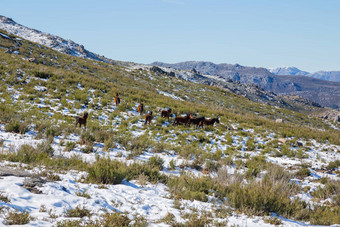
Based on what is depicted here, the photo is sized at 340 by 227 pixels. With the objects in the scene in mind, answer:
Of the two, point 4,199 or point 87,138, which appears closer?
point 4,199

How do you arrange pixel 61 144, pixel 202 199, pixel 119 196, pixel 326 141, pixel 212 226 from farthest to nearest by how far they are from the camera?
pixel 326 141 < pixel 61 144 < pixel 202 199 < pixel 119 196 < pixel 212 226

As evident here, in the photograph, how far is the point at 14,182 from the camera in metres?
4.08

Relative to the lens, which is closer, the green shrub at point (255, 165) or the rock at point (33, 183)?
the rock at point (33, 183)

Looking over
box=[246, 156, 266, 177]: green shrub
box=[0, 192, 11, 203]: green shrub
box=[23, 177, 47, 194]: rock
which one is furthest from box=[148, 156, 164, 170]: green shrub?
box=[0, 192, 11, 203]: green shrub

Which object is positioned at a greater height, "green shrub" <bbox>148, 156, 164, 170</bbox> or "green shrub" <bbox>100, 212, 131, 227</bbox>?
"green shrub" <bbox>100, 212, 131, 227</bbox>

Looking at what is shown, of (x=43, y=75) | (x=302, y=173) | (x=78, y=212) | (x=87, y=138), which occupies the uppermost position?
(x=43, y=75)

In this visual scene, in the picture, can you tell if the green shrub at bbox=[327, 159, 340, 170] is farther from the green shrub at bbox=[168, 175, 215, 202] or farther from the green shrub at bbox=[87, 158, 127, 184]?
the green shrub at bbox=[87, 158, 127, 184]

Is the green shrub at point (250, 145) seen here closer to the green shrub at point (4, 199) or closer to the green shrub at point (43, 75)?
the green shrub at point (4, 199)

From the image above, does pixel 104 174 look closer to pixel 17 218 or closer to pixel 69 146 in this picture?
pixel 17 218

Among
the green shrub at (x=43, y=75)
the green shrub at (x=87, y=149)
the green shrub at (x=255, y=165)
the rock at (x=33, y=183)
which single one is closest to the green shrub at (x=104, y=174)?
the rock at (x=33, y=183)

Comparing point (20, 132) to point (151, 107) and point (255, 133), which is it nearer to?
point (151, 107)

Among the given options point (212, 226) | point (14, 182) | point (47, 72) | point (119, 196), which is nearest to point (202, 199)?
point (212, 226)

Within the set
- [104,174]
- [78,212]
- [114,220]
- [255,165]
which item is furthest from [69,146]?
[255,165]

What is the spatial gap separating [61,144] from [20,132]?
5.70 feet
